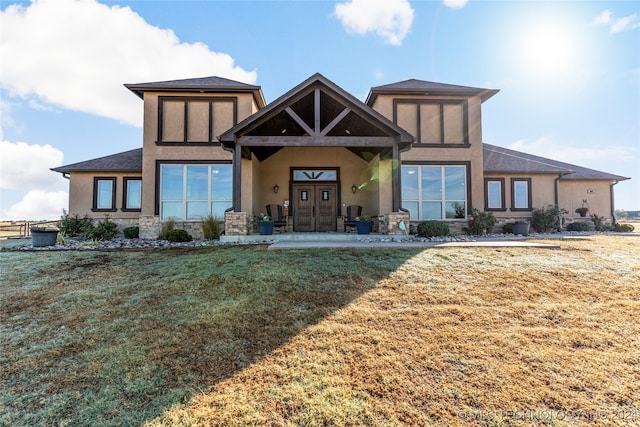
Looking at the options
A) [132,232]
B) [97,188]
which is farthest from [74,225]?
[132,232]

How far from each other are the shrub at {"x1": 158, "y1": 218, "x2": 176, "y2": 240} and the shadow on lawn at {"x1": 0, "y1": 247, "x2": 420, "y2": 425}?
362cm

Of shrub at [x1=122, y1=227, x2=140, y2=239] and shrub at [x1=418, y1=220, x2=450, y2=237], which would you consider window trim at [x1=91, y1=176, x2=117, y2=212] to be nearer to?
shrub at [x1=122, y1=227, x2=140, y2=239]

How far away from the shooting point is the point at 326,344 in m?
2.97

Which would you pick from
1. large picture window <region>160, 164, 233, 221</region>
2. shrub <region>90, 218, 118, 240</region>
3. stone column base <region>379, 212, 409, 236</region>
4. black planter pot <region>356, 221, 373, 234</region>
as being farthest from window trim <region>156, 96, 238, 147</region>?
stone column base <region>379, 212, 409, 236</region>

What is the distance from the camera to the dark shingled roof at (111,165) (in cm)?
1195

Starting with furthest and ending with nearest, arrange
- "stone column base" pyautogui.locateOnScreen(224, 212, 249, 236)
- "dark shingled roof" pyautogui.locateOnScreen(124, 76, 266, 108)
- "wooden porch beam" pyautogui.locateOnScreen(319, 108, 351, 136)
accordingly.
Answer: "dark shingled roof" pyautogui.locateOnScreen(124, 76, 266, 108)
"stone column base" pyautogui.locateOnScreen(224, 212, 249, 236)
"wooden porch beam" pyautogui.locateOnScreen(319, 108, 351, 136)

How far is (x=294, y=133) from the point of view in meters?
11.9

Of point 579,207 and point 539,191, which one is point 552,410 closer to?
point 539,191

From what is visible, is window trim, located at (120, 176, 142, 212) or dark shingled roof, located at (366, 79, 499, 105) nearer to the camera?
dark shingled roof, located at (366, 79, 499, 105)

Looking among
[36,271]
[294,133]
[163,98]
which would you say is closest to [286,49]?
[294,133]

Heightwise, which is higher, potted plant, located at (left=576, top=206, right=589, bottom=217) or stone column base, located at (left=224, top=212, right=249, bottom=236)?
potted plant, located at (left=576, top=206, right=589, bottom=217)

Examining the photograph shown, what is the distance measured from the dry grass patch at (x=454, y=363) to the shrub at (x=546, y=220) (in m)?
8.50

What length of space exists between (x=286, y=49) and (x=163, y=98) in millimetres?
5106

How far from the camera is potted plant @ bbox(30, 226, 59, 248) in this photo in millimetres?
8484
